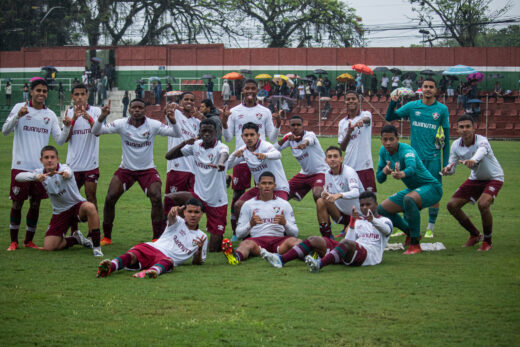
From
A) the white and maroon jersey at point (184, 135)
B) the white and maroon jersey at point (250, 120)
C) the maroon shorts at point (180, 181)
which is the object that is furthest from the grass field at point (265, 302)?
the white and maroon jersey at point (250, 120)

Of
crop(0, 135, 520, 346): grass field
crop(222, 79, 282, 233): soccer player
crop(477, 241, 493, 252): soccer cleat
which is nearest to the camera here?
crop(0, 135, 520, 346): grass field

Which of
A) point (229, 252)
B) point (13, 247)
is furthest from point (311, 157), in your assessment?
point (13, 247)

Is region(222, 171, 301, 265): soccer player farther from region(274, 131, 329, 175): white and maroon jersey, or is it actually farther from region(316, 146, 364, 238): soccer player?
region(274, 131, 329, 175): white and maroon jersey

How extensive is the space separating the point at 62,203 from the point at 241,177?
3202 millimetres

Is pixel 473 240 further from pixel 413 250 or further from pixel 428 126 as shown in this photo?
pixel 428 126

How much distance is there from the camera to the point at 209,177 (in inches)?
403

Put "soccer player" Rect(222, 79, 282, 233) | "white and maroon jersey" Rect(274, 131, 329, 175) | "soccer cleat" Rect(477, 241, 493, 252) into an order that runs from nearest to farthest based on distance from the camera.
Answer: "soccer cleat" Rect(477, 241, 493, 252) → "white and maroon jersey" Rect(274, 131, 329, 175) → "soccer player" Rect(222, 79, 282, 233)

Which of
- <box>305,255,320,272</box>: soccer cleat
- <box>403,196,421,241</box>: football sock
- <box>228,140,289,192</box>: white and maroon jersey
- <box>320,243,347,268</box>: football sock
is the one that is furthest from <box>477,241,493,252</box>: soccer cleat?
<box>228,140,289,192</box>: white and maroon jersey

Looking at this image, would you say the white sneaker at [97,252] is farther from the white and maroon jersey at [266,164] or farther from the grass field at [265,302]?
the white and maroon jersey at [266,164]

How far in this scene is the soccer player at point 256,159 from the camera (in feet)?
33.9

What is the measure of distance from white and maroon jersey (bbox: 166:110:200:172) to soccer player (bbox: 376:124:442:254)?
366 centimetres

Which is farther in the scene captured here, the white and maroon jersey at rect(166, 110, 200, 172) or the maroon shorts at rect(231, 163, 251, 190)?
the white and maroon jersey at rect(166, 110, 200, 172)

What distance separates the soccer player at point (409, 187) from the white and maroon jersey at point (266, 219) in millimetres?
1469

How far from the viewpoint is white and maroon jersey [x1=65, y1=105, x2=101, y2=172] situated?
1093cm
